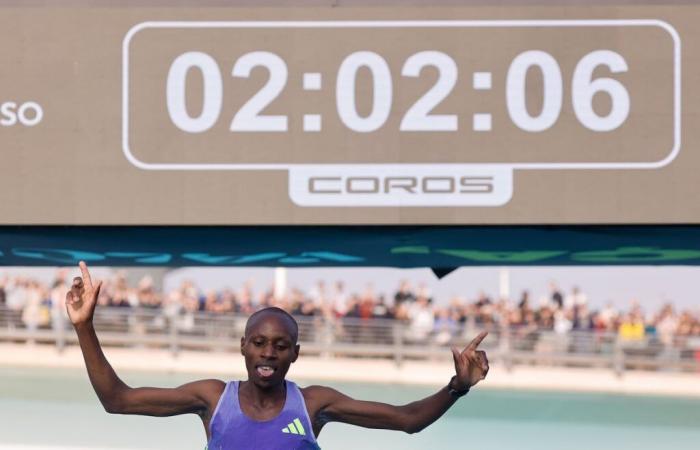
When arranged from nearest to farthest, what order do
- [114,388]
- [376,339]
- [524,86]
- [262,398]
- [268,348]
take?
[268,348] → [262,398] → [114,388] → [524,86] → [376,339]

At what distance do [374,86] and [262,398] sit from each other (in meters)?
6.36

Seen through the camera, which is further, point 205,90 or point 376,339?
point 376,339

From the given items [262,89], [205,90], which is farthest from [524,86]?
[205,90]

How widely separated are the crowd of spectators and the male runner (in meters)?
23.0

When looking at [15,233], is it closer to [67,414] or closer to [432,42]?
[432,42]

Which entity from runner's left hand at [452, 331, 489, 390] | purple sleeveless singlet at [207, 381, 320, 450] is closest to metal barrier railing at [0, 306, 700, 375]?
runner's left hand at [452, 331, 489, 390]

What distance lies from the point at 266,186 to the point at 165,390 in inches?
234

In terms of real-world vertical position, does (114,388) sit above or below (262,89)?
below

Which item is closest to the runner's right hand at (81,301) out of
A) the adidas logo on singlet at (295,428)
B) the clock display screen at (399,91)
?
the adidas logo on singlet at (295,428)

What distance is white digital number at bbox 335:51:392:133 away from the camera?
36.0ft

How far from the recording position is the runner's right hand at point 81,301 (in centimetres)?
489

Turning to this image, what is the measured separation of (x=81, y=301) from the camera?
492 centimetres

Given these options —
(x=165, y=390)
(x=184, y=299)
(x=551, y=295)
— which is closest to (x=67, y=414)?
(x=184, y=299)

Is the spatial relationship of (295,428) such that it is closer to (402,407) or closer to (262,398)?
(262,398)
